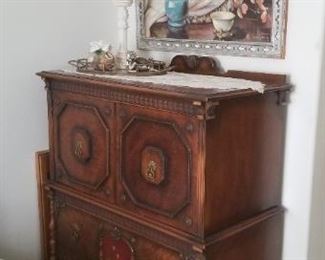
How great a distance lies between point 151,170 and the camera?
183 cm

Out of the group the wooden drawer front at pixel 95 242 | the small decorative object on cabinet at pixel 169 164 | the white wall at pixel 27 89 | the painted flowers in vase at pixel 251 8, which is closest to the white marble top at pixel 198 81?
the small decorative object on cabinet at pixel 169 164

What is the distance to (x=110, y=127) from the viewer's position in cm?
198

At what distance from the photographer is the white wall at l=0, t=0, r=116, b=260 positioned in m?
2.27

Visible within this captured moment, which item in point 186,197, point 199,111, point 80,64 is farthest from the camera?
point 80,64

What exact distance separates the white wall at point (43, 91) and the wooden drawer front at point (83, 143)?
0.61 ft

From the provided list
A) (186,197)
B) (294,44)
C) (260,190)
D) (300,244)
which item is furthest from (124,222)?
(294,44)

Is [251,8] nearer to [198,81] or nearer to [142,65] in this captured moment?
[198,81]

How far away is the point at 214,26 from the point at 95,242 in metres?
1.06

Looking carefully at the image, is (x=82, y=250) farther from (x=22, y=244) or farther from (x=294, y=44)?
(x=294, y=44)

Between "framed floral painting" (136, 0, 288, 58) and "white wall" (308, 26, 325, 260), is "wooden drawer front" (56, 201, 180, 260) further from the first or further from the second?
"framed floral painting" (136, 0, 288, 58)

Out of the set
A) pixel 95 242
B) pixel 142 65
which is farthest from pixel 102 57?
pixel 95 242

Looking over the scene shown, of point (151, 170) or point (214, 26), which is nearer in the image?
point (151, 170)

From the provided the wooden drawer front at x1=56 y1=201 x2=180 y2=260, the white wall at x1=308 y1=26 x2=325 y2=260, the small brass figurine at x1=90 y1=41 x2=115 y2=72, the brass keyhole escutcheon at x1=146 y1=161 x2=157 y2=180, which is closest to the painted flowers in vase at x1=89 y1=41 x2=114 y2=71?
the small brass figurine at x1=90 y1=41 x2=115 y2=72

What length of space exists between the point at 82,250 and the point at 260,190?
853 millimetres
